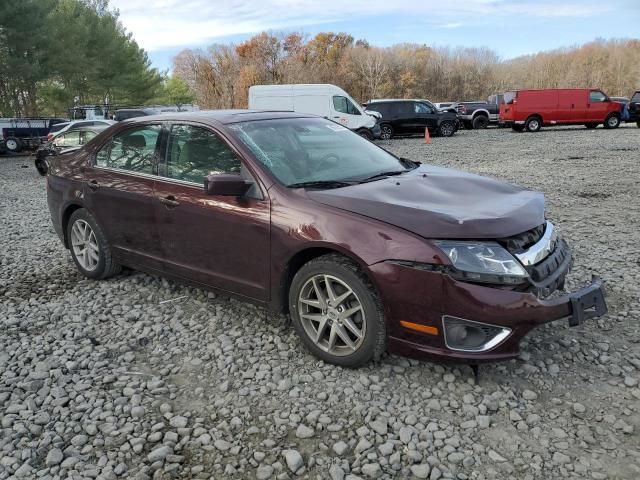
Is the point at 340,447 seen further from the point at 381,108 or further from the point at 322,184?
the point at 381,108

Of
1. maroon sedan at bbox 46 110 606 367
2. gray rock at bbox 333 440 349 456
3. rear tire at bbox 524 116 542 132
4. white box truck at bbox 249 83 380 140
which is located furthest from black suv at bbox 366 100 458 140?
gray rock at bbox 333 440 349 456

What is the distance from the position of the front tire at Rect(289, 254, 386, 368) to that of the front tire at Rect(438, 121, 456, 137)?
2426 centimetres

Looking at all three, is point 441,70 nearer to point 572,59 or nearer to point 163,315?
point 572,59

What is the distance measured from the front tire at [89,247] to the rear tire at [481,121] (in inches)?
1158

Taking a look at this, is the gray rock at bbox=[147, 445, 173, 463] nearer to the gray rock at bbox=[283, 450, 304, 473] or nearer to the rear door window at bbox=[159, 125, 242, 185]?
the gray rock at bbox=[283, 450, 304, 473]

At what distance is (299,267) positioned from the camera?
3482 millimetres

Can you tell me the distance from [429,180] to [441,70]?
76.6m

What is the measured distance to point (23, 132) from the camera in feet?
69.2

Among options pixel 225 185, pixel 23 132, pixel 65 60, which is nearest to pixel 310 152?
pixel 225 185

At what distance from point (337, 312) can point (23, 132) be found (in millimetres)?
21938

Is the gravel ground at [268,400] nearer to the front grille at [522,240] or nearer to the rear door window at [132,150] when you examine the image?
the front grille at [522,240]

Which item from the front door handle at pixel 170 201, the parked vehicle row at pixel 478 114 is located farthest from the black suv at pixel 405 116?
the front door handle at pixel 170 201

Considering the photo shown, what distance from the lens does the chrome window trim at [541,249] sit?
300 centimetres

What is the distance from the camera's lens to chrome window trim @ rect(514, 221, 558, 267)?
118 inches
